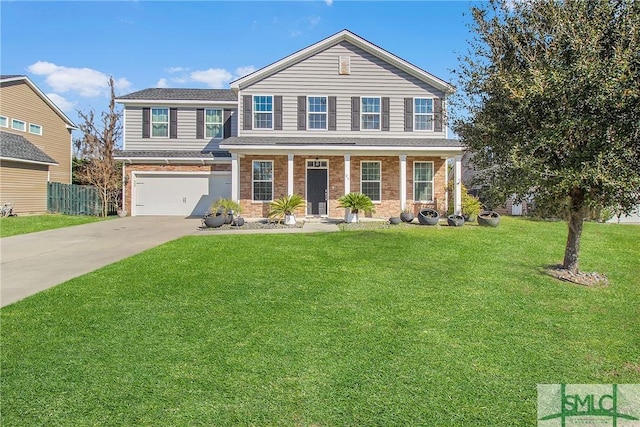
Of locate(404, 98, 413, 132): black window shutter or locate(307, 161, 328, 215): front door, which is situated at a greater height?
locate(404, 98, 413, 132): black window shutter

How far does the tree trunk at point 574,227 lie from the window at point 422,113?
10785 mm

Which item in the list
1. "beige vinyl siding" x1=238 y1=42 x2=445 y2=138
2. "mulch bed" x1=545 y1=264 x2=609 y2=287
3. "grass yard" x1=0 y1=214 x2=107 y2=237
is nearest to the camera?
"mulch bed" x1=545 y1=264 x2=609 y2=287

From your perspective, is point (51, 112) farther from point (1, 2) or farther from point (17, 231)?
point (1, 2)

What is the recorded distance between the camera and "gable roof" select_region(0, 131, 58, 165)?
18002 mm

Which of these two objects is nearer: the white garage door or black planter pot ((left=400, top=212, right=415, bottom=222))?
black planter pot ((left=400, top=212, right=415, bottom=222))

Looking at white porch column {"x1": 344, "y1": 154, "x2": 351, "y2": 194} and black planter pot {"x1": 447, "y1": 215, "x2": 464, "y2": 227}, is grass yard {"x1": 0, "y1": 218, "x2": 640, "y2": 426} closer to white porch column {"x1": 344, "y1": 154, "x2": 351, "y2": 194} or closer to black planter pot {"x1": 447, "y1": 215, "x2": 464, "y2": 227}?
black planter pot {"x1": 447, "y1": 215, "x2": 464, "y2": 227}

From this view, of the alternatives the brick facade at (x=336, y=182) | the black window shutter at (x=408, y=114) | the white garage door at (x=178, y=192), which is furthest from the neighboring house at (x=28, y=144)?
the black window shutter at (x=408, y=114)

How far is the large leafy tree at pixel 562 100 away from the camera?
5.52 metres

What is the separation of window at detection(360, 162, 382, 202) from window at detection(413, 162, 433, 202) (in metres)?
1.74

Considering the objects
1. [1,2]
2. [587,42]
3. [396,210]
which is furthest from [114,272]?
[396,210]

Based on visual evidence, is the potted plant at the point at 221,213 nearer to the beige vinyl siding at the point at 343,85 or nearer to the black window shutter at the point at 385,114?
the beige vinyl siding at the point at 343,85

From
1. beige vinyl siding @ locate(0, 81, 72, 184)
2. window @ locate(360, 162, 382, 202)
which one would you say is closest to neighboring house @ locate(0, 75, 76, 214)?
beige vinyl siding @ locate(0, 81, 72, 184)

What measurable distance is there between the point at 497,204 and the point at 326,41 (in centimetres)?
1278

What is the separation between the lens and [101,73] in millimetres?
21547
